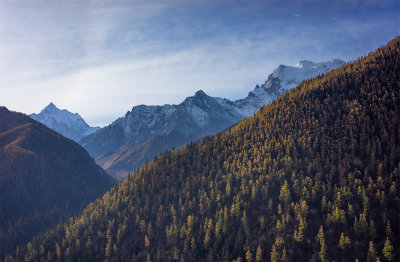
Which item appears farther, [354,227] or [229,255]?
[229,255]

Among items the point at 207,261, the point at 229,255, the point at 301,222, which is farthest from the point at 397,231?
the point at 207,261

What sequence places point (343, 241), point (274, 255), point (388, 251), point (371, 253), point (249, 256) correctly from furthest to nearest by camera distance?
point (249, 256) → point (274, 255) → point (343, 241) → point (371, 253) → point (388, 251)

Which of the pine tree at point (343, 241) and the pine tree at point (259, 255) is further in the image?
the pine tree at point (259, 255)

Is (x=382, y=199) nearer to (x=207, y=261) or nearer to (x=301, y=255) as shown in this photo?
(x=301, y=255)

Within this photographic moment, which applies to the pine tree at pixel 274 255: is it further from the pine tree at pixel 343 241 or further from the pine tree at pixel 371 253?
the pine tree at pixel 371 253

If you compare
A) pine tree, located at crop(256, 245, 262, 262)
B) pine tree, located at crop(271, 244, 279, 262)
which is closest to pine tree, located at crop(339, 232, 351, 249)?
pine tree, located at crop(271, 244, 279, 262)

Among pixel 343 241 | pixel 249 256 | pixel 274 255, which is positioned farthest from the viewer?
pixel 249 256

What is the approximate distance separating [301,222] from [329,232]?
617 inches

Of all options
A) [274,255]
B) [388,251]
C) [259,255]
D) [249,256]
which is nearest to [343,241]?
[388,251]

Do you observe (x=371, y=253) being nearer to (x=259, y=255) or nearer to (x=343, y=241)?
(x=343, y=241)

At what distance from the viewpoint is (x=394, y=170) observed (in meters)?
190

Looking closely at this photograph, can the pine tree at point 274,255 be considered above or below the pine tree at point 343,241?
below

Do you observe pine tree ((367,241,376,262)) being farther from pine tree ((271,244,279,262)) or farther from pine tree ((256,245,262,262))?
pine tree ((256,245,262,262))

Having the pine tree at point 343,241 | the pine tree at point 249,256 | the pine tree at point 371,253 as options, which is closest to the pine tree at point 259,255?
the pine tree at point 249,256
